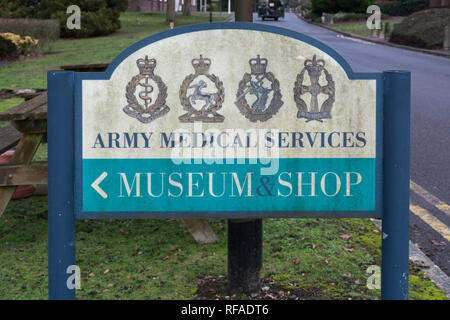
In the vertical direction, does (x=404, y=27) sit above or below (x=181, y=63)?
above

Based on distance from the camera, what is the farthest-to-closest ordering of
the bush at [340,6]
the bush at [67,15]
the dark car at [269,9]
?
the dark car at [269,9] → the bush at [340,6] → the bush at [67,15]

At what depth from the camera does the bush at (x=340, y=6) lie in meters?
50.1

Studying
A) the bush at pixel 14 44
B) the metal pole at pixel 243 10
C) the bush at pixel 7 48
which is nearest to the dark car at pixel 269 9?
the bush at pixel 14 44

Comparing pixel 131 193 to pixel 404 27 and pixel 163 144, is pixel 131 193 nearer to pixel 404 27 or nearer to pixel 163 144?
pixel 163 144

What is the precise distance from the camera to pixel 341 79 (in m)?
2.71

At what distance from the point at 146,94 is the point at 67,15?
29217 millimetres

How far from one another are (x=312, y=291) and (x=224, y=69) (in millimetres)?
1661

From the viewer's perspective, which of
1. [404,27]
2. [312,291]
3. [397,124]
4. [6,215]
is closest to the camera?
[397,124]

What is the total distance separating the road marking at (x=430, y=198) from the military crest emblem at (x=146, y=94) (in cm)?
364

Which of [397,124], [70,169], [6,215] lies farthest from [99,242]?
[397,124]

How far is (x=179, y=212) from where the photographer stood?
8.91 ft

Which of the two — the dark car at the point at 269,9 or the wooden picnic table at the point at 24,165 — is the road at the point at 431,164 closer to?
the wooden picnic table at the point at 24,165

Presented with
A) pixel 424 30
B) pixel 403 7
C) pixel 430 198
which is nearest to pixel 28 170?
pixel 430 198
